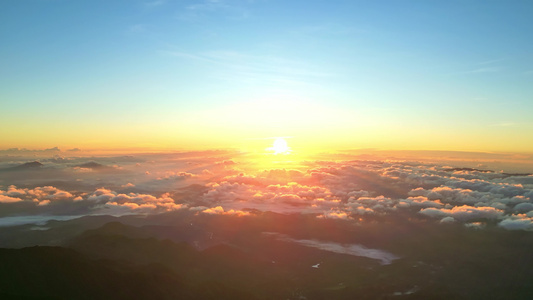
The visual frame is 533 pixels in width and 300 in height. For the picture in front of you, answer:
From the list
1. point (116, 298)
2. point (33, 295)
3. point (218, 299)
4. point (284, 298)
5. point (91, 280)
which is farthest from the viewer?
point (284, 298)

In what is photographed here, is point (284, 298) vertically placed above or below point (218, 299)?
below

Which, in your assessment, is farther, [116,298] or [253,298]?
[253,298]

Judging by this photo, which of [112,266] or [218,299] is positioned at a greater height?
[112,266]

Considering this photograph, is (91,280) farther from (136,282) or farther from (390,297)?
(390,297)

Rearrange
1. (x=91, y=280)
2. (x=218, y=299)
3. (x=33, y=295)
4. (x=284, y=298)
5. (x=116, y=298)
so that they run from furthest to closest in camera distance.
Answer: (x=284, y=298) → (x=218, y=299) → (x=91, y=280) → (x=116, y=298) → (x=33, y=295)

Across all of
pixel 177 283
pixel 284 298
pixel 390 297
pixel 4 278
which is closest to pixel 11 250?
pixel 4 278

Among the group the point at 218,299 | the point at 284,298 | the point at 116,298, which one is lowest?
the point at 284,298

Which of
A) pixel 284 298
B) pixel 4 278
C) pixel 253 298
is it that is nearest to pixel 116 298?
pixel 4 278

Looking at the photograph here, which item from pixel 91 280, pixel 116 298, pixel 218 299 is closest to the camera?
pixel 116 298

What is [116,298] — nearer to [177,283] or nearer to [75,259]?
[177,283]
